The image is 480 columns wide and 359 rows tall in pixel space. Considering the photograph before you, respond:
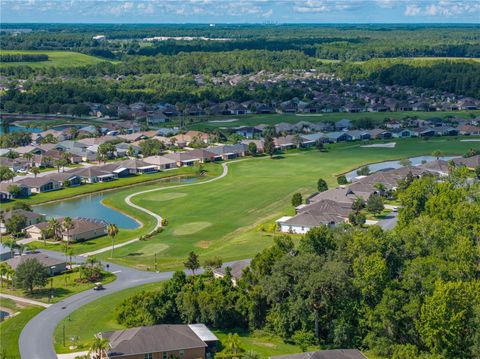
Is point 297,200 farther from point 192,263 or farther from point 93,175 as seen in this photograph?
point 93,175

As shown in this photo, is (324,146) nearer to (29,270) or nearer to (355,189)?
(355,189)

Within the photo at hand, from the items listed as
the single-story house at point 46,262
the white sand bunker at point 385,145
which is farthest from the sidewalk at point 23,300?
the white sand bunker at point 385,145

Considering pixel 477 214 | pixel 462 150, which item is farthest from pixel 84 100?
pixel 477 214

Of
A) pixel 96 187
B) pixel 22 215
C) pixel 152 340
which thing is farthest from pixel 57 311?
pixel 96 187

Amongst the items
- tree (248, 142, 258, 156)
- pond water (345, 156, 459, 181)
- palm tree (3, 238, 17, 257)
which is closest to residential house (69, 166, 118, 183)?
tree (248, 142, 258, 156)

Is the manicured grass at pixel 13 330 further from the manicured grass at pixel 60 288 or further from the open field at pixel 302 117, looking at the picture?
the open field at pixel 302 117

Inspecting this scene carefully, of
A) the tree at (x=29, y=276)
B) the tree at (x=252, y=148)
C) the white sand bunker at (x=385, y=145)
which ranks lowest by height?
the white sand bunker at (x=385, y=145)
